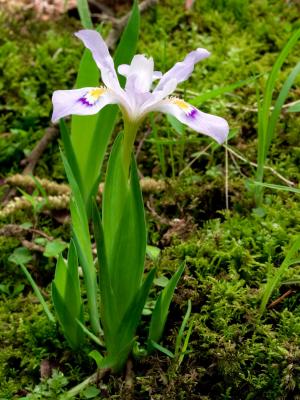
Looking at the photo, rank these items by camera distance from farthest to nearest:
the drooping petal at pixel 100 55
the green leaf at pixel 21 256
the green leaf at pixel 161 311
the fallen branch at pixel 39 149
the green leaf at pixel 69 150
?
the fallen branch at pixel 39 149 → the green leaf at pixel 21 256 → the green leaf at pixel 69 150 → the green leaf at pixel 161 311 → the drooping petal at pixel 100 55

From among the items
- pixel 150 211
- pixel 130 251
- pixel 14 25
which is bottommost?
pixel 150 211

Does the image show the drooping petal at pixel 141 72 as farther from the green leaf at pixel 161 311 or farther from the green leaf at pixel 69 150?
the green leaf at pixel 161 311

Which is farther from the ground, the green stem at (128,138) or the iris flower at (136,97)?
the iris flower at (136,97)

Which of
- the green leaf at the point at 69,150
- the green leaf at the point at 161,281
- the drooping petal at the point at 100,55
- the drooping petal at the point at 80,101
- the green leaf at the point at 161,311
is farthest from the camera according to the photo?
the green leaf at the point at 161,281

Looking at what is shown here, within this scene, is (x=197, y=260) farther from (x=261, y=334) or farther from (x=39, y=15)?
(x=39, y=15)

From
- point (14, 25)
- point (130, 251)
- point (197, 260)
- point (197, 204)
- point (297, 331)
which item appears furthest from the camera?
point (14, 25)

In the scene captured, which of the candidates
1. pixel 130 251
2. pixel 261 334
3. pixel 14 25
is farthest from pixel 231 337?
pixel 14 25

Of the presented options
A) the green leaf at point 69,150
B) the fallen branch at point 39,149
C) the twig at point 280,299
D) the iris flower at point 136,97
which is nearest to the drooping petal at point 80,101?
the iris flower at point 136,97

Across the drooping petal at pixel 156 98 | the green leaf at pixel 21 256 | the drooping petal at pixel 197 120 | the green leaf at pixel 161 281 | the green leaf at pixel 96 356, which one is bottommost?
the green leaf at pixel 96 356
